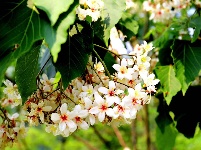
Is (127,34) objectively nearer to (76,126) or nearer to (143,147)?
(76,126)

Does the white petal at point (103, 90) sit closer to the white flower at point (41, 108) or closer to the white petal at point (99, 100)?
the white petal at point (99, 100)

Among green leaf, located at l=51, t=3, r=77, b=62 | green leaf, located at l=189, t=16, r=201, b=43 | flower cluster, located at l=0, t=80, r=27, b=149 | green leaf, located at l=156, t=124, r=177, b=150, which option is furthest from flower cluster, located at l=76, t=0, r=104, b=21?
green leaf, located at l=156, t=124, r=177, b=150

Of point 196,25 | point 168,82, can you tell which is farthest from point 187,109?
point 196,25

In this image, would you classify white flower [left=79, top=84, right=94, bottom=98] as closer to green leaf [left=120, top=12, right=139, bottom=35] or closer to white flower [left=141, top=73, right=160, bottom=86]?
white flower [left=141, top=73, right=160, bottom=86]

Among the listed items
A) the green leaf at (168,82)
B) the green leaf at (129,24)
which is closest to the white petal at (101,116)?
the green leaf at (168,82)

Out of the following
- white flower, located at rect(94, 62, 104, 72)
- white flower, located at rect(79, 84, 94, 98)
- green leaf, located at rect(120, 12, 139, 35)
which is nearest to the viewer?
white flower, located at rect(79, 84, 94, 98)

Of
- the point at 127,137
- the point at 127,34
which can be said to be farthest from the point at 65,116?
the point at 127,137
